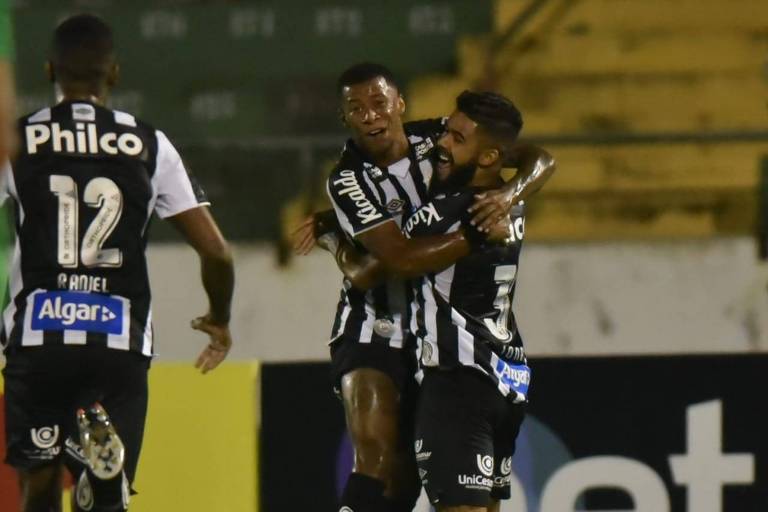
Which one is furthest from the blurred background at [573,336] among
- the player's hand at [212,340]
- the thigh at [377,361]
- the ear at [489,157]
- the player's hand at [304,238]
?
the ear at [489,157]

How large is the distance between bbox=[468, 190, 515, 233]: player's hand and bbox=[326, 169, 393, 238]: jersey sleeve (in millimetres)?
283

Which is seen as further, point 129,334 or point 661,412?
point 661,412

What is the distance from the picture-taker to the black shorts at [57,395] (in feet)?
13.8

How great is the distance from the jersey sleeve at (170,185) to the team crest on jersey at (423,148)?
817 mm

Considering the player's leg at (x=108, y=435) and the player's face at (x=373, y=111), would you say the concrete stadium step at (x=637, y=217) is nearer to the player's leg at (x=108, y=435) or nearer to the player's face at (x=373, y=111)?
the player's face at (x=373, y=111)

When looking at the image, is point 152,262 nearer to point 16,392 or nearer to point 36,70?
point 16,392

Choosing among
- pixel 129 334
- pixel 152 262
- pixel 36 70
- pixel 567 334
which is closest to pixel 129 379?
pixel 129 334

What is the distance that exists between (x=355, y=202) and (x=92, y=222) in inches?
32.3

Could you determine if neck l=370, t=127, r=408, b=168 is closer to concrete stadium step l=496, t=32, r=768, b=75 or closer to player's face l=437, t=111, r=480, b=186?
player's face l=437, t=111, r=480, b=186

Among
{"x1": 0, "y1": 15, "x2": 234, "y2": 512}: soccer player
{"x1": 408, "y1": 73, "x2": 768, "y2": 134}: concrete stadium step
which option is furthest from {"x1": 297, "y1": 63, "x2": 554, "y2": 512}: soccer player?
{"x1": 408, "y1": 73, "x2": 768, "y2": 134}: concrete stadium step

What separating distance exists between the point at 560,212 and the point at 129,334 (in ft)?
11.0

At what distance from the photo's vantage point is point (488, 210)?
14.5ft

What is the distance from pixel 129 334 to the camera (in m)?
4.26

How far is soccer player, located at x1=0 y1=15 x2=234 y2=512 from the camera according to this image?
4.17 m
